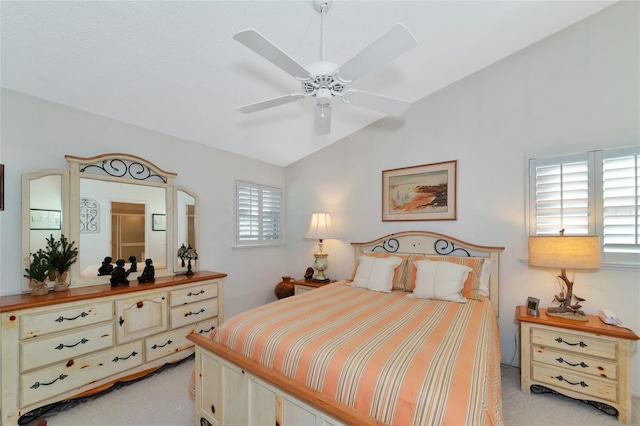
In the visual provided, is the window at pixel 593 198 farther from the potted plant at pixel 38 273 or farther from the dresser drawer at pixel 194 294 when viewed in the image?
the potted plant at pixel 38 273

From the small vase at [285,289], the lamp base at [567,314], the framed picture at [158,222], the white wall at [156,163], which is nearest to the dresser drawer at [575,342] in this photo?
the lamp base at [567,314]

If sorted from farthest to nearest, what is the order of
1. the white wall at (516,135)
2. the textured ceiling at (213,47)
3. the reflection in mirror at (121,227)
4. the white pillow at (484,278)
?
1. the white pillow at (484,278)
2. the reflection in mirror at (121,227)
3. the white wall at (516,135)
4. the textured ceiling at (213,47)

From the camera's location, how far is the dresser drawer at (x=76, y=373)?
1.93 meters

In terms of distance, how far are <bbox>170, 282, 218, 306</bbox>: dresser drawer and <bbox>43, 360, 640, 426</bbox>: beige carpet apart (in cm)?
75

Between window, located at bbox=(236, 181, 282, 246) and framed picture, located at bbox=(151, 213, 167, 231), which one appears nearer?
framed picture, located at bbox=(151, 213, 167, 231)

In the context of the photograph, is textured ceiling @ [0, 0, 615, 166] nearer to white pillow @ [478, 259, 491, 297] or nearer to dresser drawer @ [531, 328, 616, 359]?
white pillow @ [478, 259, 491, 297]

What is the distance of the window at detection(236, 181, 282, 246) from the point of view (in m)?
3.94

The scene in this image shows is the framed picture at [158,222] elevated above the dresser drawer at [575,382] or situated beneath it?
elevated above

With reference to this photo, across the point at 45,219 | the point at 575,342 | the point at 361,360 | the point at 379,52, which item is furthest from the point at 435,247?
the point at 45,219

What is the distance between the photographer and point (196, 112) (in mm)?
2891

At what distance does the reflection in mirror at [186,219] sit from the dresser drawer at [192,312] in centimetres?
50

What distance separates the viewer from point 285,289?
405cm

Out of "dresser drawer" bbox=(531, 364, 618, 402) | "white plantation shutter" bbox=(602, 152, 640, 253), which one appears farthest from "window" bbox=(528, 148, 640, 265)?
"dresser drawer" bbox=(531, 364, 618, 402)

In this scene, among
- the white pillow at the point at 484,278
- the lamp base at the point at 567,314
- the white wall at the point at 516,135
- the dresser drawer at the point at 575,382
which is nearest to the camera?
the dresser drawer at the point at 575,382
